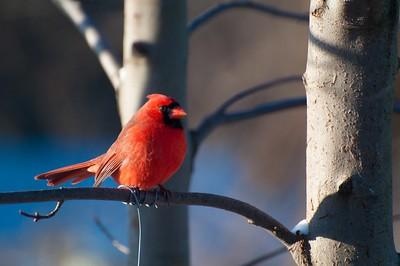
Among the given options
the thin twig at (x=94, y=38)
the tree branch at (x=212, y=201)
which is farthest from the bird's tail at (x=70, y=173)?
the tree branch at (x=212, y=201)

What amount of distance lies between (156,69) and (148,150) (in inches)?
11.8

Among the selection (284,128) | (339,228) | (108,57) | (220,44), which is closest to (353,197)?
(339,228)

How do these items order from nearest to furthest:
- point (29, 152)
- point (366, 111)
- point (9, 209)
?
point (366, 111), point (9, 209), point (29, 152)

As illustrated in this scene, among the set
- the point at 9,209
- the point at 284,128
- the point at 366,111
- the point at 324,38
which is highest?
the point at 324,38

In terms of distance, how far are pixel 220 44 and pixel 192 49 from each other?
1.39 feet

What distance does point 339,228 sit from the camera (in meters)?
1.70

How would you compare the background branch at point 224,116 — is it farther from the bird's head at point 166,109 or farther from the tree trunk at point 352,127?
the tree trunk at point 352,127

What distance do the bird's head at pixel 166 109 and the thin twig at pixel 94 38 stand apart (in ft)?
0.40

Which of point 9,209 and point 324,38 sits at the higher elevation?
point 324,38

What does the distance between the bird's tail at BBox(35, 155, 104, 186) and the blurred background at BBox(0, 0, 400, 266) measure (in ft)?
12.2

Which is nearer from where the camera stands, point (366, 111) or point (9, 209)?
point (366, 111)

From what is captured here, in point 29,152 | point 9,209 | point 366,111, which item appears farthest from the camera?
point 29,152

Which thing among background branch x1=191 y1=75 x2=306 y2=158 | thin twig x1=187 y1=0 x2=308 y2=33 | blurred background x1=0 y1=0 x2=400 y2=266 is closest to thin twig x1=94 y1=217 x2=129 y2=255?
background branch x1=191 y1=75 x2=306 y2=158

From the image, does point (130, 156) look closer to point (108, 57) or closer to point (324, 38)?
point (108, 57)
